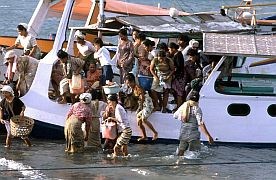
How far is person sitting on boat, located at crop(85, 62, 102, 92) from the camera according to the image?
62.8 feet

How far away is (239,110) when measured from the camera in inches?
753

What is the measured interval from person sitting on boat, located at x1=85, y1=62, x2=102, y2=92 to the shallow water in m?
1.45

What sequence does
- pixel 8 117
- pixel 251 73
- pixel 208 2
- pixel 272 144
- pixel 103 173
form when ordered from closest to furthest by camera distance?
pixel 103 173 → pixel 8 117 → pixel 272 144 → pixel 251 73 → pixel 208 2

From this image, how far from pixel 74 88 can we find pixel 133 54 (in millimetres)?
1553

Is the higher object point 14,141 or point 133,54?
point 133,54

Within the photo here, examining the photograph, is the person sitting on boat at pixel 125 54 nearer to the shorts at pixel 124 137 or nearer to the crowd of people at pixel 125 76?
the crowd of people at pixel 125 76

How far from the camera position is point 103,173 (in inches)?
656

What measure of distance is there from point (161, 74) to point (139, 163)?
227 centimetres

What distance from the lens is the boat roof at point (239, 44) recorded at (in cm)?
1858

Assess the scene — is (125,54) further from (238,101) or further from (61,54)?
(238,101)

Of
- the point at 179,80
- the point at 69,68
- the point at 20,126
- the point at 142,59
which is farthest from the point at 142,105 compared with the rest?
the point at 20,126

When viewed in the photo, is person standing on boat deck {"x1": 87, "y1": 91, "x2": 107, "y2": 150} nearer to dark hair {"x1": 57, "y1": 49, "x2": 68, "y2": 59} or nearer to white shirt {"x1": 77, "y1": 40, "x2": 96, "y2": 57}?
dark hair {"x1": 57, "y1": 49, "x2": 68, "y2": 59}

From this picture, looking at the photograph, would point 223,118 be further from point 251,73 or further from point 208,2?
point 208,2

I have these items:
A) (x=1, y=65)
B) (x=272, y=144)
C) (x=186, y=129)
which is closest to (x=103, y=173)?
(x=186, y=129)
